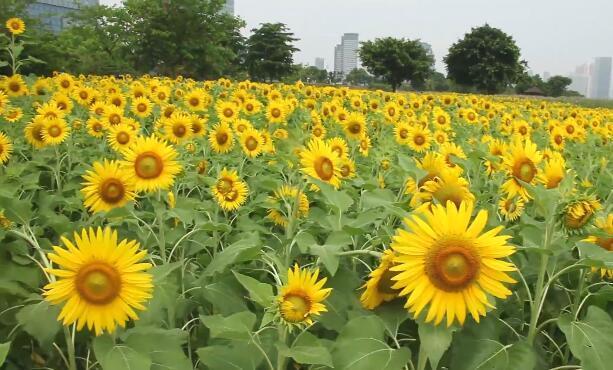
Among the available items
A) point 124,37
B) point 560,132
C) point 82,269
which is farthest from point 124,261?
point 124,37

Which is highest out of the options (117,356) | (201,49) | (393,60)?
(393,60)

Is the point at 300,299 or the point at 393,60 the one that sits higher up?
the point at 393,60

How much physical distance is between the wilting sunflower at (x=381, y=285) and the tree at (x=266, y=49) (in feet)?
124

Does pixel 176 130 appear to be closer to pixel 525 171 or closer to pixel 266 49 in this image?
pixel 525 171

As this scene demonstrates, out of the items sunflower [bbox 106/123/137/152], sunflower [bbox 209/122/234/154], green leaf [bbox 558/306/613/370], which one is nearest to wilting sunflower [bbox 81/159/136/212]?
sunflower [bbox 106/123/137/152]

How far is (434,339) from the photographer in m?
1.20

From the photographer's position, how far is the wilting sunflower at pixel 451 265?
1210 mm

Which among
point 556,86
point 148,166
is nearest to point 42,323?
point 148,166

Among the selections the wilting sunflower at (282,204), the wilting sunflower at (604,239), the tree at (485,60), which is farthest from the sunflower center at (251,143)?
the tree at (485,60)

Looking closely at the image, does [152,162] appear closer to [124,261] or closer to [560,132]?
[124,261]

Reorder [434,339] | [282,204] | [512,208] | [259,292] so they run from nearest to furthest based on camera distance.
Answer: [434,339], [259,292], [512,208], [282,204]

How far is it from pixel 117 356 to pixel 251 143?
95.9 inches

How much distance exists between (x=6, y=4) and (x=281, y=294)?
47.4 feet

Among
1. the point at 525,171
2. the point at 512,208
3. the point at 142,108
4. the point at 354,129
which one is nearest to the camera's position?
the point at 525,171
